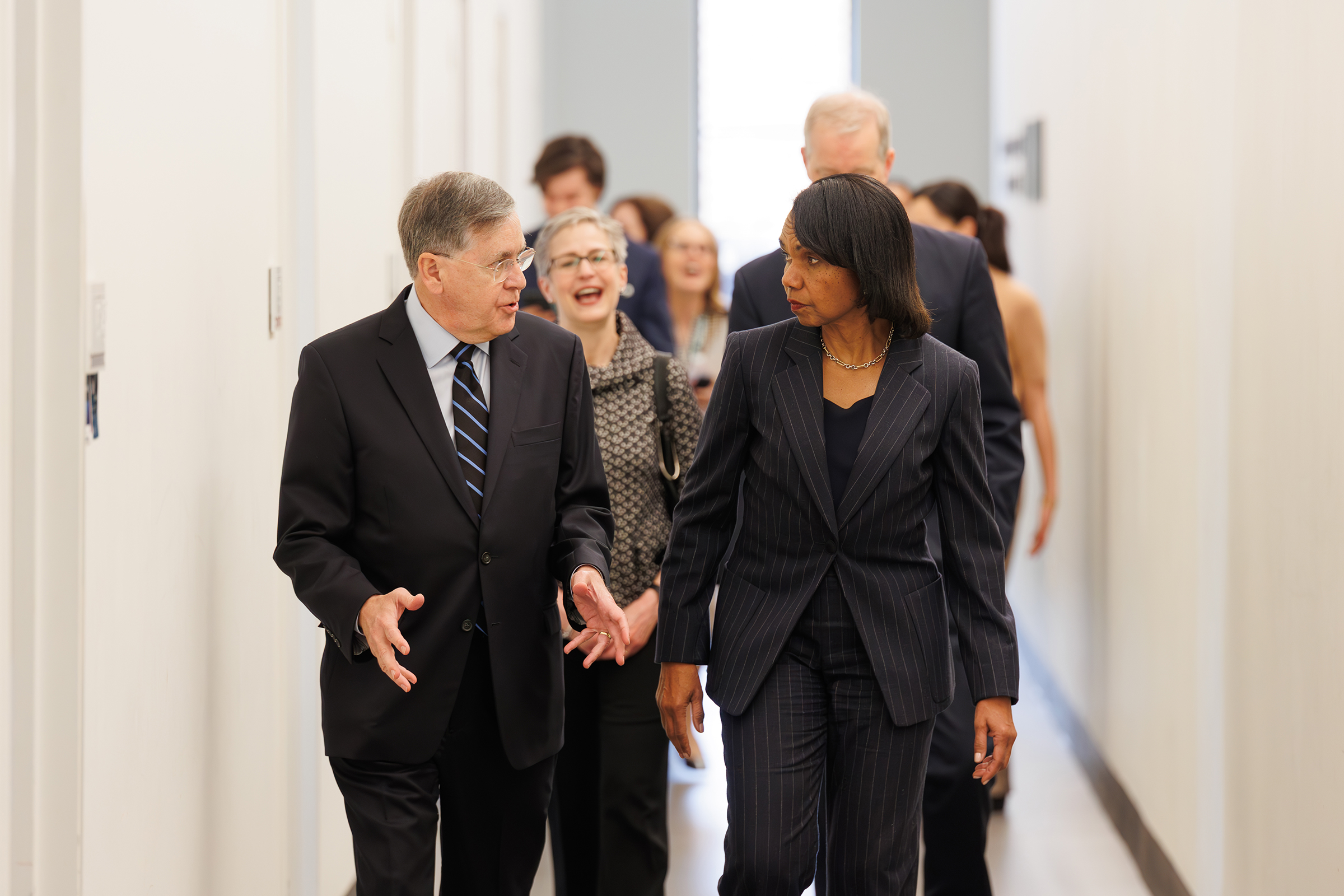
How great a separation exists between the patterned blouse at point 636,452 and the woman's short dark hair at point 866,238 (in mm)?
809

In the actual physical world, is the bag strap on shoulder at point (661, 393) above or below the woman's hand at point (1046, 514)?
above

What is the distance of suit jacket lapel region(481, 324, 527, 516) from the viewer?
2498mm

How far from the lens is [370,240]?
13.7 feet

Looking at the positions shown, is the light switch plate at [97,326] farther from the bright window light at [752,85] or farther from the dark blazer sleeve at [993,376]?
the bright window light at [752,85]

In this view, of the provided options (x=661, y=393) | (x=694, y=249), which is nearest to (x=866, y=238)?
(x=661, y=393)

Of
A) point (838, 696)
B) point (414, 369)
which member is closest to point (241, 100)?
point (414, 369)

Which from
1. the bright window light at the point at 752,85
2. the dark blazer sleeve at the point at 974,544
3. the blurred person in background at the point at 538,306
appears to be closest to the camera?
the dark blazer sleeve at the point at 974,544

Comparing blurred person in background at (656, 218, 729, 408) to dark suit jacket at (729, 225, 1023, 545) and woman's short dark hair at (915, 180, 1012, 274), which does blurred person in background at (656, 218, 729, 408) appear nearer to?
woman's short dark hair at (915, 180, 1012, 274)

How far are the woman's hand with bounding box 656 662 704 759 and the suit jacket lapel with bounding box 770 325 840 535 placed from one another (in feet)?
1.32

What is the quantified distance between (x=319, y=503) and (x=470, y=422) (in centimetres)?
31

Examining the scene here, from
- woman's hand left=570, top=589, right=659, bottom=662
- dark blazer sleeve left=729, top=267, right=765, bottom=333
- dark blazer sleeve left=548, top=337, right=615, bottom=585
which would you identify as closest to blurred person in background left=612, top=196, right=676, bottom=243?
dark blazer sleeve left=729, top=267, right=765, bottom=333

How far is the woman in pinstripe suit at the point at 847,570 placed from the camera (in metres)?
2.45

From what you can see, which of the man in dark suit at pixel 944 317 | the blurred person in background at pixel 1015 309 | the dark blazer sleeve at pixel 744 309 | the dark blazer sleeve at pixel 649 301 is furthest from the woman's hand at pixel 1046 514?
the dark blazer sleeve at pixel 744 309

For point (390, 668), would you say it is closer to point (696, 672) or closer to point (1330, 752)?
point (696, 672)
